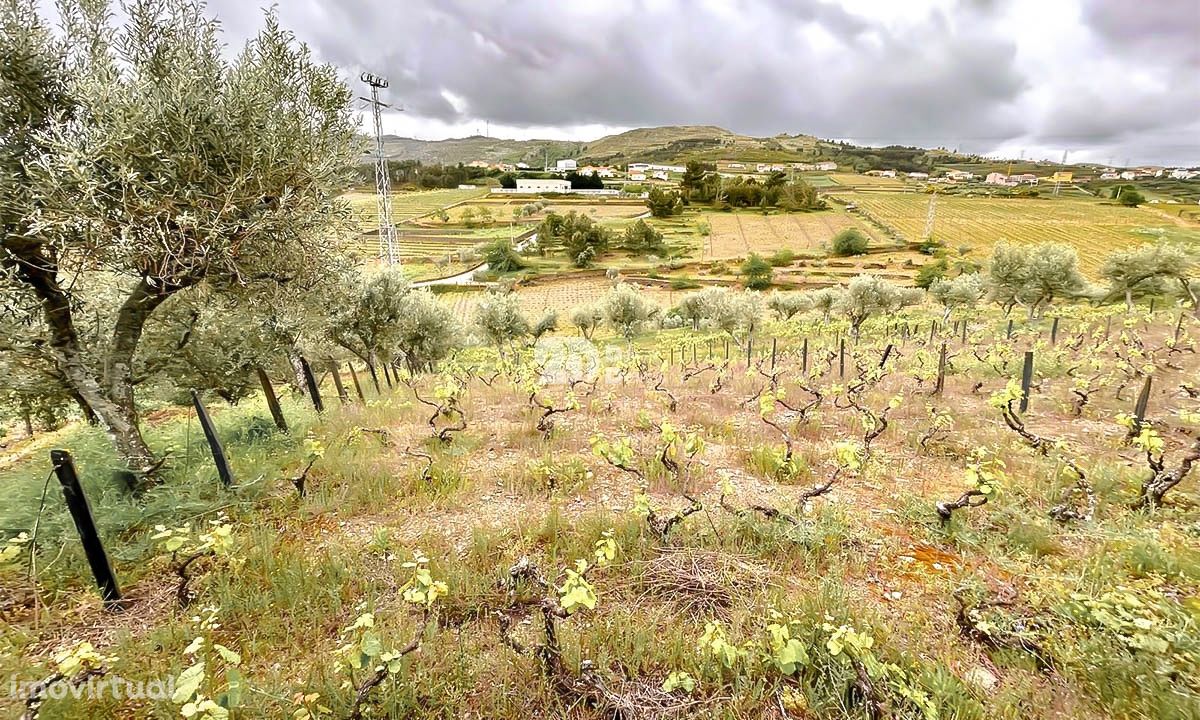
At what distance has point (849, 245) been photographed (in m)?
80.0

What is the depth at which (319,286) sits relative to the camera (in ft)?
23.6

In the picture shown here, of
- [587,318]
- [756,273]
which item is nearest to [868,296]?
[587,318]

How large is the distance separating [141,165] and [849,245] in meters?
91.0

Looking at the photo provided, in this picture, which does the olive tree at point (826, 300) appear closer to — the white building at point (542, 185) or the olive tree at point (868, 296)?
the olive tree at point (868, 296)

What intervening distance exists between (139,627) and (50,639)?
0.51 metres

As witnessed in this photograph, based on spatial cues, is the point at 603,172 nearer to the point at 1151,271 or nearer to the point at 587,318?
the point at 587,318

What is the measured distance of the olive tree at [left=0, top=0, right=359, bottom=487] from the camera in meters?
4.34

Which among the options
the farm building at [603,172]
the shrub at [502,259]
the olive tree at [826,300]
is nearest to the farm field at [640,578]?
the olive tree at [826,300]

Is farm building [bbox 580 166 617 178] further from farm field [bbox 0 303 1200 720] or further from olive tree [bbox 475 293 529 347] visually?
farm field [bbox 0 303 1200 720]

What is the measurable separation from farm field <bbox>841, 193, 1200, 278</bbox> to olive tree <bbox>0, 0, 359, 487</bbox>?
73230 mm

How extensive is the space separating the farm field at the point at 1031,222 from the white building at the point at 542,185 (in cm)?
8185

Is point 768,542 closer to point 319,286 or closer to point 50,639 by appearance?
point 50,639

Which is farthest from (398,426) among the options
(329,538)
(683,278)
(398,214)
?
(398,214)

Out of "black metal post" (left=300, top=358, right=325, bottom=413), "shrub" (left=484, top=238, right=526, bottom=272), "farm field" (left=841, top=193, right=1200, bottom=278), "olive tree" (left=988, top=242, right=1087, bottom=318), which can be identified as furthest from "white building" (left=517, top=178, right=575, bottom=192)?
"black metal post" (left=300, top=358, right=325, bottom=413)
